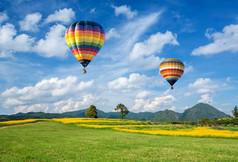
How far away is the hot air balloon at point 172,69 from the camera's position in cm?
5078

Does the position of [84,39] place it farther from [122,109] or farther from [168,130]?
[122,109]

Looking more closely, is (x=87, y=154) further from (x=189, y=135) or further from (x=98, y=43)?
(x=98, y=43)

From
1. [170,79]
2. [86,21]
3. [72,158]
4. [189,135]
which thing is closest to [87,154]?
[72,158]

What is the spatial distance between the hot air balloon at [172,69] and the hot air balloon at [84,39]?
71.2 ft

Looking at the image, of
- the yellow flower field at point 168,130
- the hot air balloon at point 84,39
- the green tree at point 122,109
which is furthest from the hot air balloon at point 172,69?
the green tree at point 122,109

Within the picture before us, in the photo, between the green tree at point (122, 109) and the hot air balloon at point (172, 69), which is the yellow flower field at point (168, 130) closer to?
the hot air balloon at point (172, 69)

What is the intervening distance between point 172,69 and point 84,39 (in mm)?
26473

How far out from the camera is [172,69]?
50.7m

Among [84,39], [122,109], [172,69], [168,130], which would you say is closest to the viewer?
[84,39]

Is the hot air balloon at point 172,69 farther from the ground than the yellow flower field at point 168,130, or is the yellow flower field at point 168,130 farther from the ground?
the hot air balloon at point 172,69

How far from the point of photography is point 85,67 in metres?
39.3

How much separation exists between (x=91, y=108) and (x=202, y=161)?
295 feet

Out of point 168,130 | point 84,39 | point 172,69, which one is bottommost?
point 168,130

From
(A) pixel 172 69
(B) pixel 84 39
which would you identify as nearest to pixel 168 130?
(A) pixel 172 69
